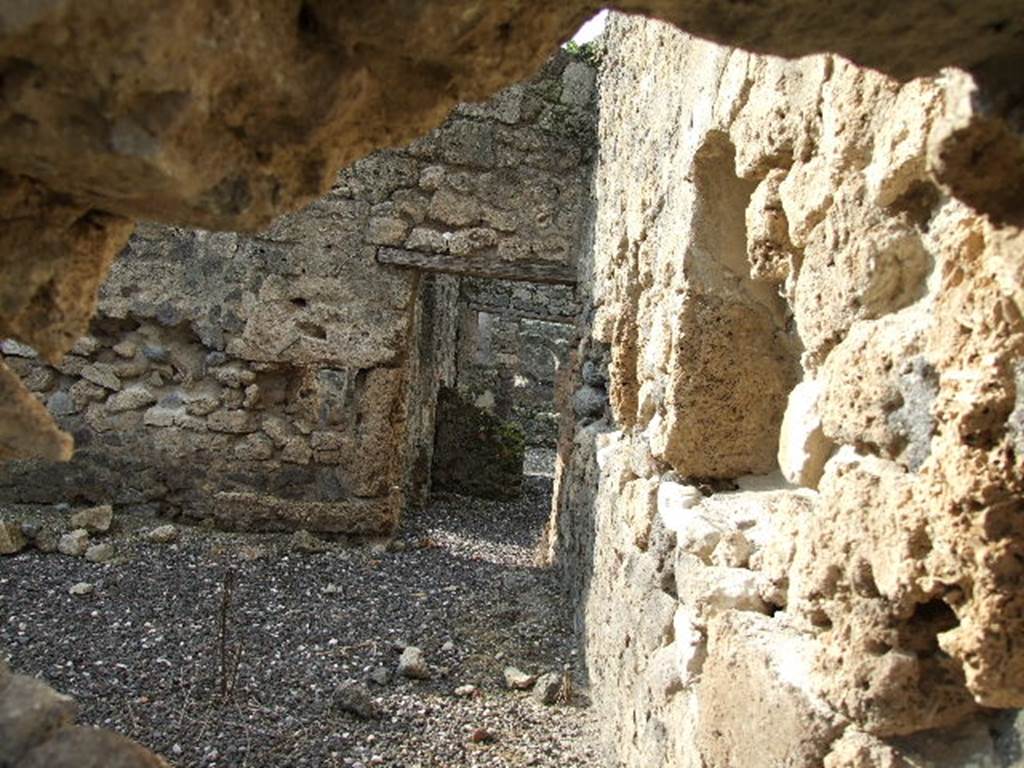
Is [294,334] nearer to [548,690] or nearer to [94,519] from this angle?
[94,519]

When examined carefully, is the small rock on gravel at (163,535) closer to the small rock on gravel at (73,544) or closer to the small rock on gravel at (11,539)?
the small rock on gravel at (73,544)

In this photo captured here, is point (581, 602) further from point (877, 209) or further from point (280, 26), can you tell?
point (280, 26)

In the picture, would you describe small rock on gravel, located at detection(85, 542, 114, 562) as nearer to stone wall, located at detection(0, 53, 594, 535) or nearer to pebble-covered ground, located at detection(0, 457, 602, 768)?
pebble-covered ground, located at detection(0, 457, 602, 768)

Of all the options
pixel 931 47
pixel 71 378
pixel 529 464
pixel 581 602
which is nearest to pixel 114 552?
pixel 71 378

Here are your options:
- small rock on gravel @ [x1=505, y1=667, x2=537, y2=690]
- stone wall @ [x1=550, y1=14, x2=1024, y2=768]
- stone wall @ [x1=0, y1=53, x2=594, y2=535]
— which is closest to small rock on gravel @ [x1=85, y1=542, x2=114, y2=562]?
stone wall @ [x1=0, y1=53, x2=594, y2=535]

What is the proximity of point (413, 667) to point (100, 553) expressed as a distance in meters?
1.98

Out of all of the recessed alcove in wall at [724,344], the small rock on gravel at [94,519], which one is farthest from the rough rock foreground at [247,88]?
the small rock on gravel at [94,519]

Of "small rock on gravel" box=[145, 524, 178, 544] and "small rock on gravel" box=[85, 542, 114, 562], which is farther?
"small rock on gravel" box=[145, 524, 178, 544]

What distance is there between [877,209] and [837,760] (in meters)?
0.82

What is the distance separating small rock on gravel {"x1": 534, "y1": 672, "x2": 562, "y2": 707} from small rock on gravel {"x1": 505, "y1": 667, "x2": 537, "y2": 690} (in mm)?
46

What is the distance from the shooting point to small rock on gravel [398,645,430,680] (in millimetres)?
3414

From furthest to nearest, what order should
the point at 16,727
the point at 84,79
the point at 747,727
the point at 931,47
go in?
the point at 747,727 → the point at 16,727 → the point at 931,47 → the point at 84,79

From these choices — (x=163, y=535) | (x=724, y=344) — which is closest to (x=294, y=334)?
(x=163, y=535)

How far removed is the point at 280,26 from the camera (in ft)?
3.21
